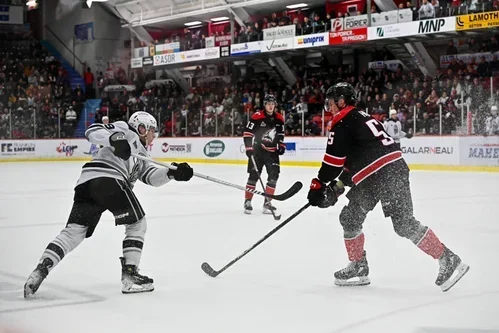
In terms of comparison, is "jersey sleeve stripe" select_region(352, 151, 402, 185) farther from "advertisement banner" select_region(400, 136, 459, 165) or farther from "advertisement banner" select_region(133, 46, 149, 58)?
"advertisement banner" select_region(133, 46, 149, 58)

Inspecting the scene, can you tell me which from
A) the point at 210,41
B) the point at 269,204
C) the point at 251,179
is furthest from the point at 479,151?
the point at 210,41

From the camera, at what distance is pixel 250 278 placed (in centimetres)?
447

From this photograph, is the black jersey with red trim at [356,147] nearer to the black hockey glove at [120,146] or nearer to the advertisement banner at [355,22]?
the black hockey glove at [120,146]

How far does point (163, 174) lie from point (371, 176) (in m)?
1.16

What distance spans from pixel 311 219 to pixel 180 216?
1.41 meters

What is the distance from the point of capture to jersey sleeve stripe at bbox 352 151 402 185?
13.3ft

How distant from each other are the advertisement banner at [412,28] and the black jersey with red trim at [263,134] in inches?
430

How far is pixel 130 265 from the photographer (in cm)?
404

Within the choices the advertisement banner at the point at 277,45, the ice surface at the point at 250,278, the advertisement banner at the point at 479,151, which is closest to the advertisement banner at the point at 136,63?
the advertisement banner at the point at 277,45

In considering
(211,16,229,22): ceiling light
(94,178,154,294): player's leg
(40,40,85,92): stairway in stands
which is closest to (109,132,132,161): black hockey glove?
(94,178,154,294): player's leg

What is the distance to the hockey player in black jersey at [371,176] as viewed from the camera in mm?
4020

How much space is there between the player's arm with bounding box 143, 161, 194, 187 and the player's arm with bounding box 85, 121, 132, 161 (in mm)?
298

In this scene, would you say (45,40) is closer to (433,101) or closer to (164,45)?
(164,45)

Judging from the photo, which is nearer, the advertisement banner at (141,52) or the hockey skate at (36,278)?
the hockey skate at (36,278)
